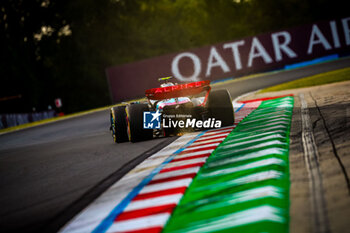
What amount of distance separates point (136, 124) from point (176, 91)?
1121mm

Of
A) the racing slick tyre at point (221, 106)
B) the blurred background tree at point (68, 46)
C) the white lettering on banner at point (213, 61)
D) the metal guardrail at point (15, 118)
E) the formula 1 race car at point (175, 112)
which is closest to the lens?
the formula 1 race car at point (175, 112)

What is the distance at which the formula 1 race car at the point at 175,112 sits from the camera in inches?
346

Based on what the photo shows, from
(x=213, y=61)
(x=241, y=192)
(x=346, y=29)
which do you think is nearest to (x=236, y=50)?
(x=213, y=61)

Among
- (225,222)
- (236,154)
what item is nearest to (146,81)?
(236,154)

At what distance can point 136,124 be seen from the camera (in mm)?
9109

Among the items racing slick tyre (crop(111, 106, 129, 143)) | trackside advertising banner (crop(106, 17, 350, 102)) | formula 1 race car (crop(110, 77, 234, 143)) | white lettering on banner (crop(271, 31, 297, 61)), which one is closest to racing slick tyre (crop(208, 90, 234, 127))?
formula 1 race car (crop(110, 77, 234, 143))

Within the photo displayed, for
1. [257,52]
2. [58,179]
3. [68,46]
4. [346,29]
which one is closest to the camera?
[58,179]

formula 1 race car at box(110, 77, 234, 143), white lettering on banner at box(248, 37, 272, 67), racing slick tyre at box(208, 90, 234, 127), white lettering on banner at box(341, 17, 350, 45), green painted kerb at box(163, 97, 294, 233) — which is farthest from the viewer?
white lettering on banner at box(341, 17, 350, 45)

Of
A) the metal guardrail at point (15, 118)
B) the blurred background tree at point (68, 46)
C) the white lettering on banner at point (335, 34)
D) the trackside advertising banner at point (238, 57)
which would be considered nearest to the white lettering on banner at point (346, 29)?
the trackside advertising banner at point (238, 57)

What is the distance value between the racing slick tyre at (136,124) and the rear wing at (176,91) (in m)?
0.35

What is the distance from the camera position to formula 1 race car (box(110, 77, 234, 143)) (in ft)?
28.8

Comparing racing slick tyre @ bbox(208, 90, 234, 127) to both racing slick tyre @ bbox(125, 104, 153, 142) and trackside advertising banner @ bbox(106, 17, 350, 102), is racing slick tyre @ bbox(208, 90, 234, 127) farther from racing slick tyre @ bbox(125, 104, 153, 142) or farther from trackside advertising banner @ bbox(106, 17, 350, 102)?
trackside advertising banner @ bbox(106, 17, 350, 102)

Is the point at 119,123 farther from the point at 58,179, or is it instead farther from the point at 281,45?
the point at 281,45

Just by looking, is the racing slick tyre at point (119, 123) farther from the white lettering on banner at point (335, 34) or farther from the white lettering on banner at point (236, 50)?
the white lettering on banner at point (335, 34)
